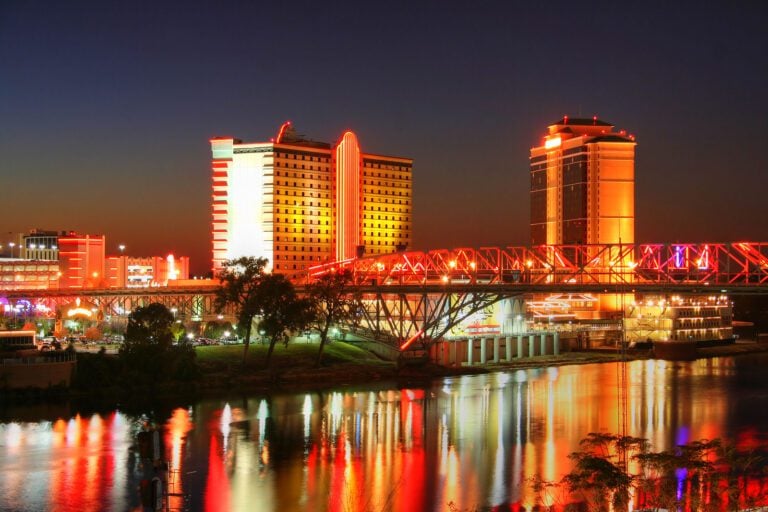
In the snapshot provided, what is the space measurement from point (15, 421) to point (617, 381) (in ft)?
111

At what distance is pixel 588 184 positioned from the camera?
11931cm

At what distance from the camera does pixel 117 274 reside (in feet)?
398

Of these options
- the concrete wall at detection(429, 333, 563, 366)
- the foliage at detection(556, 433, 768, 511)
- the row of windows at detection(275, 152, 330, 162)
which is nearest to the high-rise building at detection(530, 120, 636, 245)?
the row of windows at detection(275, 152, 330, 162)

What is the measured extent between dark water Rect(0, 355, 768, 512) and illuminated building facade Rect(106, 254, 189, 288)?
258 feet

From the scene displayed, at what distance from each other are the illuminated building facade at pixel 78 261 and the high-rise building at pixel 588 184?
199ft

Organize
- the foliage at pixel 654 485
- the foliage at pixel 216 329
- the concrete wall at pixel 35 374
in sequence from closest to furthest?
the foliage at pixel 654 485 → the concrete wall at pixel 35 374 → the foliage at pixel 216 329

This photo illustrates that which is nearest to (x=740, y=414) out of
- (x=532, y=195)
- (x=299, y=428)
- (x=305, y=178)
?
(x=299, y=428)

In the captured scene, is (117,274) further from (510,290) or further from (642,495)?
(642,495)

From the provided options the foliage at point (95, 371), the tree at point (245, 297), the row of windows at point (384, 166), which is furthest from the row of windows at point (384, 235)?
the foliage at point (95, 371)

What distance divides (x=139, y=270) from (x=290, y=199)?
113 ft

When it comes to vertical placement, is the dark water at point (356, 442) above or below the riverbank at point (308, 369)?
below

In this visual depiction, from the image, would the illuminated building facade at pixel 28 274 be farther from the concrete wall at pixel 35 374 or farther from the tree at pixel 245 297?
the concrete wall at pixel 35 374

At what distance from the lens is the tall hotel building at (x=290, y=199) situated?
101 metres

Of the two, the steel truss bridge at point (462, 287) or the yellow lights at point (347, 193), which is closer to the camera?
the steel truss bridge at point (462, 287)
